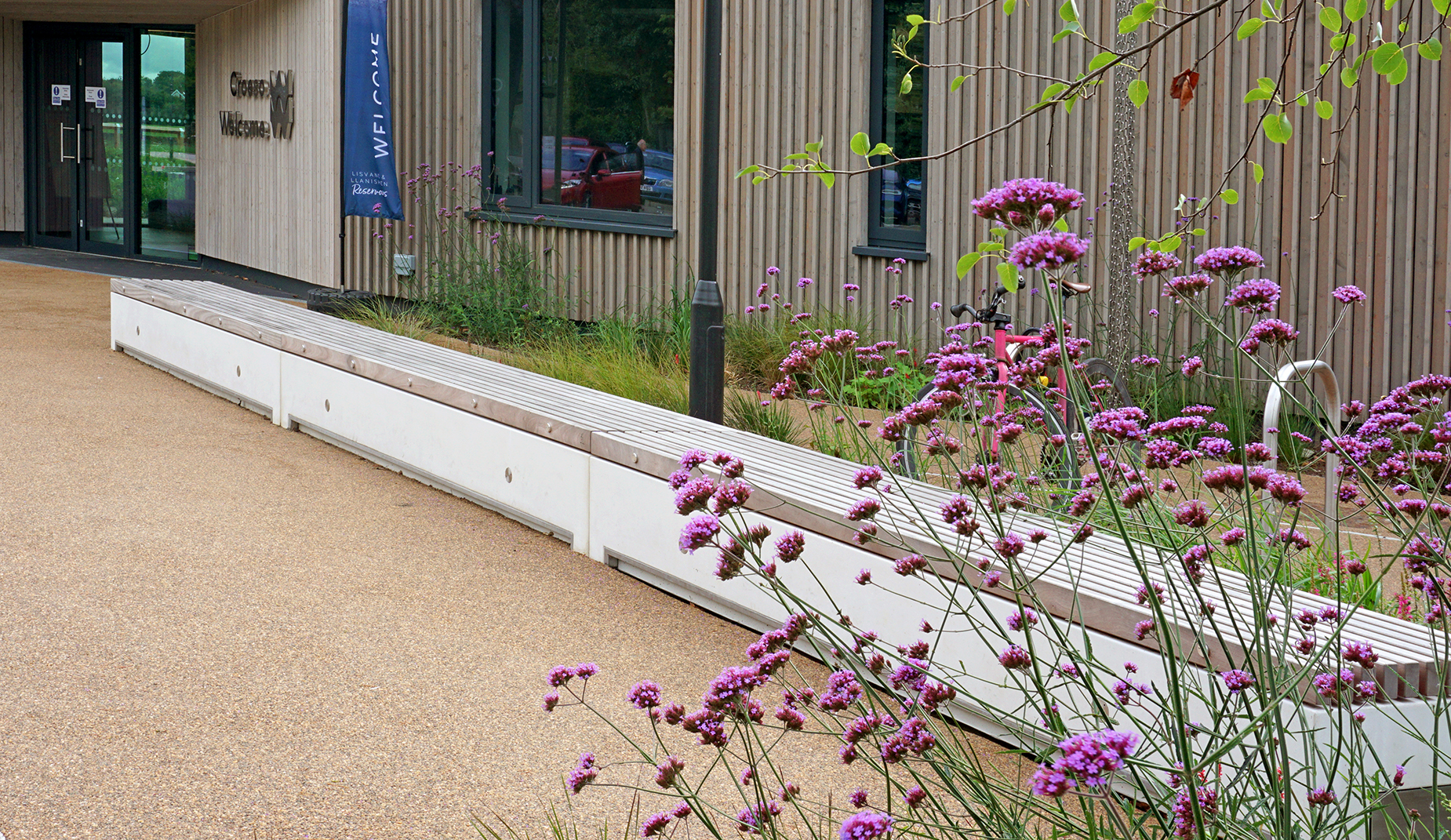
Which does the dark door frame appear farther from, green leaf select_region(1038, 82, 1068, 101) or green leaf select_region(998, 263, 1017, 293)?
green leaf select_region(998, 263, 1017, 293)

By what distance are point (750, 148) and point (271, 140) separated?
6.29 m

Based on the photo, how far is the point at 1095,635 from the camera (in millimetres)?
3250

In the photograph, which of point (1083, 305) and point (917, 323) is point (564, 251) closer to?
point (917, 323)

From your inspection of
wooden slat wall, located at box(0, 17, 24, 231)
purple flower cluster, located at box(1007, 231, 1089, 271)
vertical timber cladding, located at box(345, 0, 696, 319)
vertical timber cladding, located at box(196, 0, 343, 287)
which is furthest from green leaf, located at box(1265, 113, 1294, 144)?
wooden slat wall, located at box(0, 17, 24, 231)

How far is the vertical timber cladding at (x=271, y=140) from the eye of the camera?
13.6 metres

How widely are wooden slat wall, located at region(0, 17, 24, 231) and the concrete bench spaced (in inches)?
481

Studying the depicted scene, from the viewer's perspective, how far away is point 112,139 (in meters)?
19.0

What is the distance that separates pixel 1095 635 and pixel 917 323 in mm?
6417

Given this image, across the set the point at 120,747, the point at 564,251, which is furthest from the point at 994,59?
the point at 120,747

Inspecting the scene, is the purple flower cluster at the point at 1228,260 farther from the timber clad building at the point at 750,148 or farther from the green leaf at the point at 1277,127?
the timber clad building at the point at 750,148

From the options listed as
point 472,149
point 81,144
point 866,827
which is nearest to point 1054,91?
point 866,827

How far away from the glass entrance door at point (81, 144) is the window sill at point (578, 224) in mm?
8262

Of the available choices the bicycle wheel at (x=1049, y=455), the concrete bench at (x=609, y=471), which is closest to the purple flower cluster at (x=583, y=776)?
the concrete bench at (x=609, y=471)

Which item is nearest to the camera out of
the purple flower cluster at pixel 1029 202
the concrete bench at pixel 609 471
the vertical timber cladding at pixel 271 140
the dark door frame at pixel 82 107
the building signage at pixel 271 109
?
the purple flower cluster at pixel 1029 202
